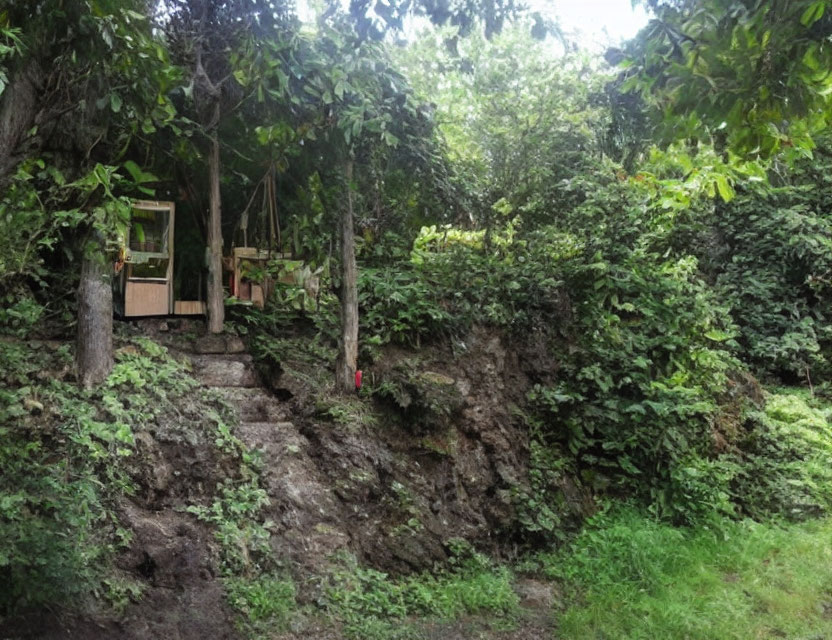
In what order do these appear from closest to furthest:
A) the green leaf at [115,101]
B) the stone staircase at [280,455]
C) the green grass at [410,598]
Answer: the green leaf at [115,101]
the green grass at [410,598]
the stone staircase at [280,455]

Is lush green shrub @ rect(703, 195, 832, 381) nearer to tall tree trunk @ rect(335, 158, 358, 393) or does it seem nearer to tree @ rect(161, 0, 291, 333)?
tall tree trunk @ rect(335, 158, 358, 393)

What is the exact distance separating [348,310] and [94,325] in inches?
93.2

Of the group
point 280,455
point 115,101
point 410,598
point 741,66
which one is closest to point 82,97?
point 115,101

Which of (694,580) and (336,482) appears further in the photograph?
(336,482)

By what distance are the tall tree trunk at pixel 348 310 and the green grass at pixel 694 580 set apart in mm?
2610

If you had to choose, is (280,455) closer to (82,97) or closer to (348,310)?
(348,310)

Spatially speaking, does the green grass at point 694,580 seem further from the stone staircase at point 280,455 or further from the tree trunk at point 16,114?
the tree trunk at point 16,114

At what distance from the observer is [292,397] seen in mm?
6000

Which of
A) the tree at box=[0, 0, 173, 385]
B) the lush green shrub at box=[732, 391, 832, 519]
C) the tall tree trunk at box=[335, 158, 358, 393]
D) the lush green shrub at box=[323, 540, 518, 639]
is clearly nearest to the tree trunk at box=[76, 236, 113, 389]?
the tree at box=[0, 0, 173, 385]

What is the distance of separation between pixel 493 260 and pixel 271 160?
317 centimetres

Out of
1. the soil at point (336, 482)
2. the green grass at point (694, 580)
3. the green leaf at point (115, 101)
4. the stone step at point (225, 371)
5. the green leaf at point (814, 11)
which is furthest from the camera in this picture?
the stone step at point (225, 371)

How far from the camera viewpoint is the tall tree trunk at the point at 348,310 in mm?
6164

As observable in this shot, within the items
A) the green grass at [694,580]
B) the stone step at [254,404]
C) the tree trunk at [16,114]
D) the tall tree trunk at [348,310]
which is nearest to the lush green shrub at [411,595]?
the green grass at [694,580]

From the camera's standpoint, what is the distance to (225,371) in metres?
6.03
